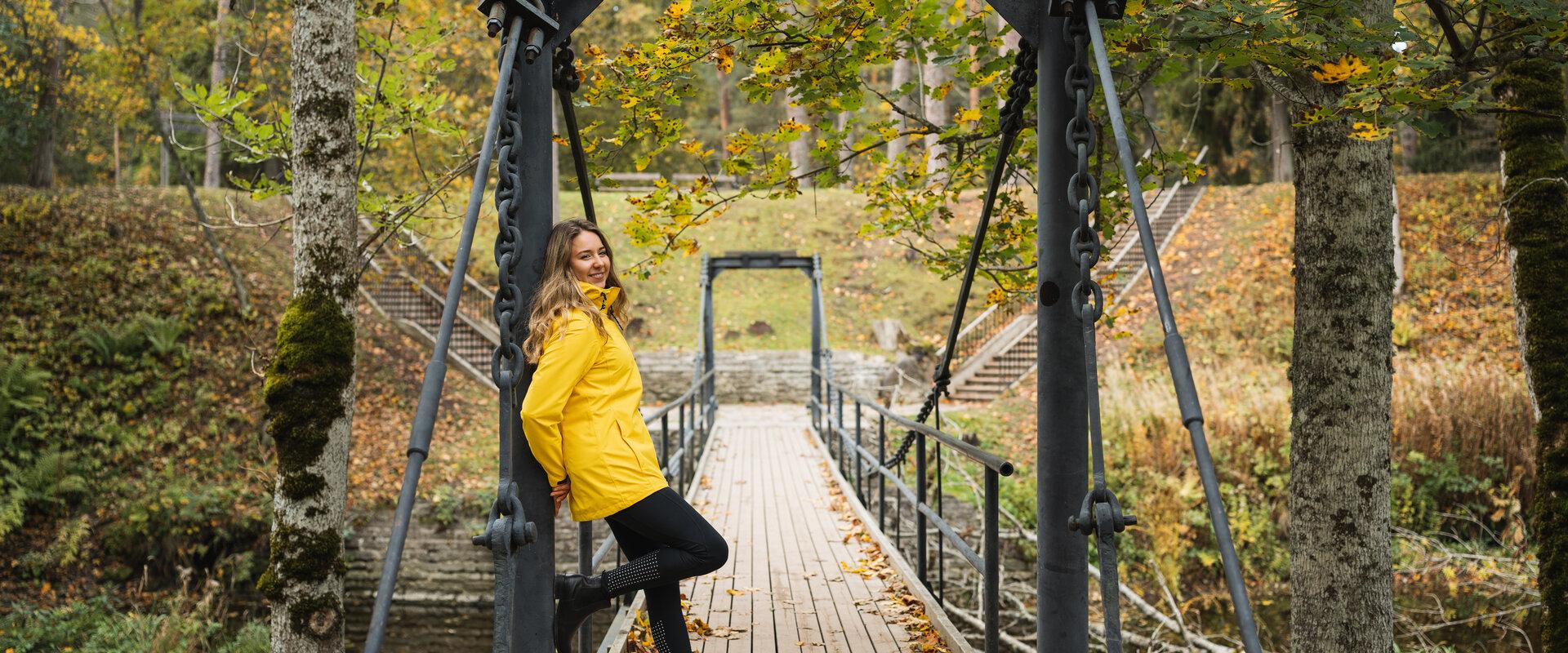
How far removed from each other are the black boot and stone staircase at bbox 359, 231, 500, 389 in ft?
42.2

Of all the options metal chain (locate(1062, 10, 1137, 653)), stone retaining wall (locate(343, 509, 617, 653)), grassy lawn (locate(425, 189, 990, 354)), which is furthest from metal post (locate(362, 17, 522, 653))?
grassy lawn (locate(425, 189, 990, 354))

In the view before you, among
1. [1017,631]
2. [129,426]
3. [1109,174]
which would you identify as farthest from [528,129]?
[129,426]

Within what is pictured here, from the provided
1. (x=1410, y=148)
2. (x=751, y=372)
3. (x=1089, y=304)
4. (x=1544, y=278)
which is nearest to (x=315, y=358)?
(x=1089, y=304)

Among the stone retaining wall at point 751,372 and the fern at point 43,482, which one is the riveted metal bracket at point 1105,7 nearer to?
the fern at point 43,482

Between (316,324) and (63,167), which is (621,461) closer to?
(316,324)

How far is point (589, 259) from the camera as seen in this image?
8.31ft

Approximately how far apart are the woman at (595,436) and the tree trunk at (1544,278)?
161 inches

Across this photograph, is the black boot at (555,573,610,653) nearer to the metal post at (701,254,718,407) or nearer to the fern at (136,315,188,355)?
the metal post at (701,254,718,407)

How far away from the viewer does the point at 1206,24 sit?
2.99 meters

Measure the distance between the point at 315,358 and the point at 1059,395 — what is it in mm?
4471

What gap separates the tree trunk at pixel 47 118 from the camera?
1583 centimetres

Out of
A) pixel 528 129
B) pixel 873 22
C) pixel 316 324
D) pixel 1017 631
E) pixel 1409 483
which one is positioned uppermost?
pixel 873 22

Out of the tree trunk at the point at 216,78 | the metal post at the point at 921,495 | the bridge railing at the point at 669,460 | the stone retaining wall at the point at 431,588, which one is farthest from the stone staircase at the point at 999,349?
the tree trunk at the point at 216,78

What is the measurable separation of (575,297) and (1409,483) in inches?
369
